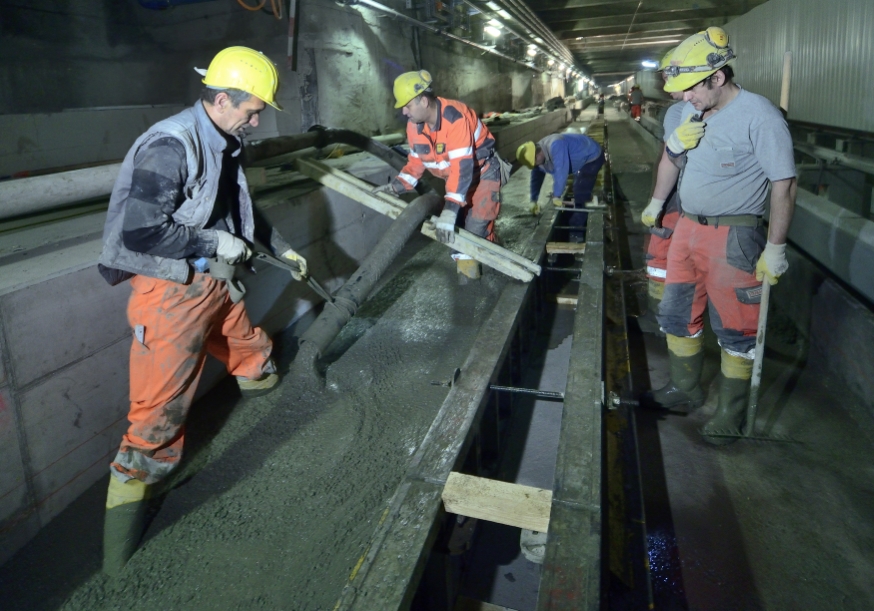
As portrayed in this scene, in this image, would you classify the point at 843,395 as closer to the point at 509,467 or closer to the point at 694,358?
the point at 694,358

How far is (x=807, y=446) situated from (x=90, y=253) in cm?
378

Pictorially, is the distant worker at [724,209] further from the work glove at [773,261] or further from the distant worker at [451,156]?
the distant worker at [451,156]

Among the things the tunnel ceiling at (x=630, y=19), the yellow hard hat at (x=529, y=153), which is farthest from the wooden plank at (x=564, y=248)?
the tunnel ceiling at (x=630, y=19)

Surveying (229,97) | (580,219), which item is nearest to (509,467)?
(229,97)

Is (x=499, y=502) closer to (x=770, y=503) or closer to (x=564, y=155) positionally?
(x=770, y=503)

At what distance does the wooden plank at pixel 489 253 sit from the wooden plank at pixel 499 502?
225 cm

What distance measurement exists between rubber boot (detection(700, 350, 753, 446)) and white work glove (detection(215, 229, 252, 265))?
256cm

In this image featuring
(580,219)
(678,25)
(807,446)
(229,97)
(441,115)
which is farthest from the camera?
(678,25)

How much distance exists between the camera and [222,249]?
2303mm

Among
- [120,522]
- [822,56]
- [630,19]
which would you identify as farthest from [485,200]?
[630,19]

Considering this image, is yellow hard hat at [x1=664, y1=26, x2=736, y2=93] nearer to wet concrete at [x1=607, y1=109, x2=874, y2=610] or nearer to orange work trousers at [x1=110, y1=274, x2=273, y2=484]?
wet concrete at [x1=607, y1=109, x2=874, y2=610]

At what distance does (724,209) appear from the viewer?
2611 mm

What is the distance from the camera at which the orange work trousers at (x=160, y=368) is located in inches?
84.7

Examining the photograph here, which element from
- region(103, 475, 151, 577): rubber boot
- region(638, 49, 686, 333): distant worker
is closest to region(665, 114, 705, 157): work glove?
region(638, 49, 686, 333): distant worker
